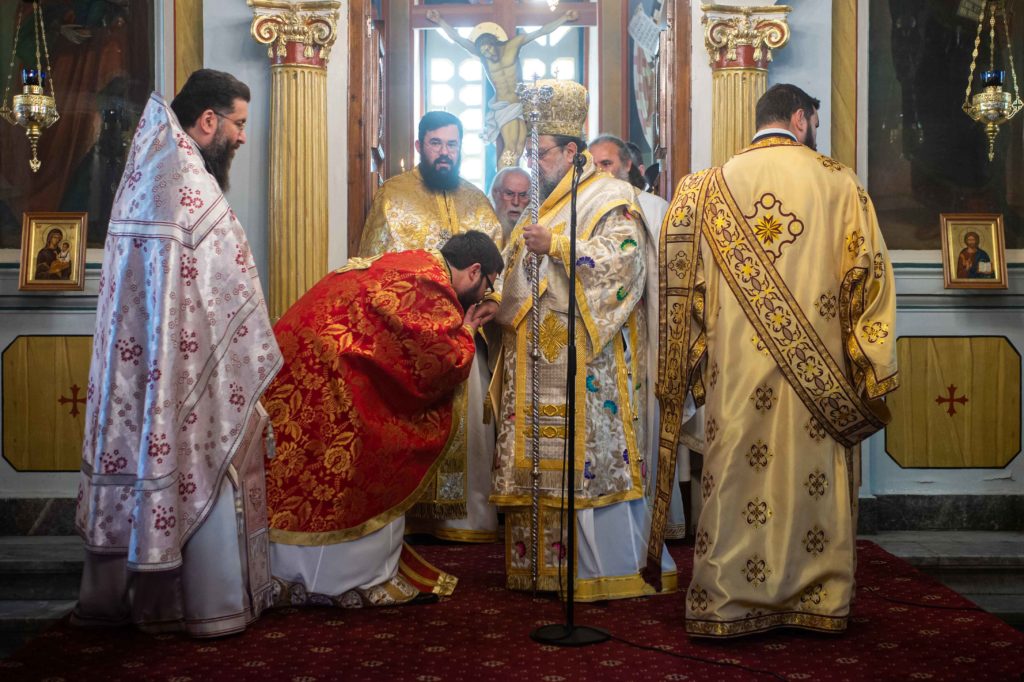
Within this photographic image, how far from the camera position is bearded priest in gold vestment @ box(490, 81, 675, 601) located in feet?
14.6

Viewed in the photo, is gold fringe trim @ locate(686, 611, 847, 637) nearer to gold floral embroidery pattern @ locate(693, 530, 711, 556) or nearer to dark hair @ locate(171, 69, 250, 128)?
gold floral embroidery pattern @ locate(693, 530, 711, 556)

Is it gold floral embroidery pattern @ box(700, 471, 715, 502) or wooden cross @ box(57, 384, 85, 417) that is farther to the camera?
wooden cross @ box(57, 384, 85, 417)

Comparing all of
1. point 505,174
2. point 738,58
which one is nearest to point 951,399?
point 738,58

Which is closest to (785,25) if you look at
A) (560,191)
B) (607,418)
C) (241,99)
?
(560,191)

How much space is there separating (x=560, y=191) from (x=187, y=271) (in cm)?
158

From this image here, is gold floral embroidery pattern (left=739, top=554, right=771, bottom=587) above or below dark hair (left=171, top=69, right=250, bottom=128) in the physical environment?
below

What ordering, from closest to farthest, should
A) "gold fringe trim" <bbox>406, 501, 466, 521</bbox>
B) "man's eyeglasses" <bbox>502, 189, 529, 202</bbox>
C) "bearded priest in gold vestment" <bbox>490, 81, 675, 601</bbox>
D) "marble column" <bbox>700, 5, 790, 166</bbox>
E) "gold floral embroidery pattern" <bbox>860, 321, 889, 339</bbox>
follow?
"gold floral embroidery pattern" <bbox>860, 321, 889, 339</bbox> → "bearded priest in gold vestment" <bbox>490, 81, 675, 601</bbox> → "gold fringe trim" <bbox>406, 501, 466, 521</bbox> → "marble column" <bbox>700, 5, 790, 166</bbox> → "man's eyeglasses" <bbox>502, 189, 529, 202</bbox>

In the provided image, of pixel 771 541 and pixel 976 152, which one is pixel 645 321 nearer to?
pixel 771 541

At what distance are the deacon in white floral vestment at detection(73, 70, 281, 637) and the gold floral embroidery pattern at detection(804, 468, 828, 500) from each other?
184cm

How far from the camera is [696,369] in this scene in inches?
160

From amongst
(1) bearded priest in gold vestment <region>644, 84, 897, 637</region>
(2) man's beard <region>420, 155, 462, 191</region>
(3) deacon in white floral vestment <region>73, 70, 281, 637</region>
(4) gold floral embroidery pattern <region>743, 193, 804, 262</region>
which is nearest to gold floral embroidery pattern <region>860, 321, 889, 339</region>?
(1) bearded priest in gold vestment <region>644, 84, 897, 637</region>

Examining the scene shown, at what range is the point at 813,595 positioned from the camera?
3.81 meters

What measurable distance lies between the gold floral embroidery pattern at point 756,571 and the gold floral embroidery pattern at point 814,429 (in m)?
0.43

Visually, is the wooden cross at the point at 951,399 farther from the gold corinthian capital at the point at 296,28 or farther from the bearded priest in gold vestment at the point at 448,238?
the gold corinthian capital at the point at 296,28
